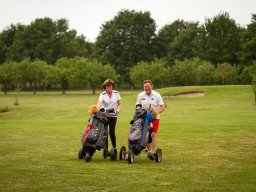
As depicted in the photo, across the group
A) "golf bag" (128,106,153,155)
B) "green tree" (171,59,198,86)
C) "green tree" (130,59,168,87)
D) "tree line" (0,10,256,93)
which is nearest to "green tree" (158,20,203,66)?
"tree line" (0,10,256,93)

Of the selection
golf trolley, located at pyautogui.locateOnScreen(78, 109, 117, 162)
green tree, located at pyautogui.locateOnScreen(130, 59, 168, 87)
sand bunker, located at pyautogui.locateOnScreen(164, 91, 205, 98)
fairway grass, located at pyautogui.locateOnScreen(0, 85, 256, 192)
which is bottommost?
sand bunker, located at pyautogui.locateOnScreen(164, 91, 205, 98)

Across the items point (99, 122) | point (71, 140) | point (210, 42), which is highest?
point (210, 42)

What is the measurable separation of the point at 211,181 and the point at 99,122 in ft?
13.4

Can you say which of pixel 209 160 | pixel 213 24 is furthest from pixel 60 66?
pixel 209 160

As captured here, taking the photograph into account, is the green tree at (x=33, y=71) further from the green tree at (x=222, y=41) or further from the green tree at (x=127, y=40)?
the green tree at (x=222, y=41)

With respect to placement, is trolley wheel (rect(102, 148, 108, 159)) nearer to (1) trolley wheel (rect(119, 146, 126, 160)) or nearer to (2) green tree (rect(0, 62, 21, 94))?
(1) trolley wheel (rect(119, 146, 126, 160))

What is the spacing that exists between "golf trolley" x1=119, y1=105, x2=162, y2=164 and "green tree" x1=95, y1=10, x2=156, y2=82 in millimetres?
99081

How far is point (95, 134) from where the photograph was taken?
12.4 meters

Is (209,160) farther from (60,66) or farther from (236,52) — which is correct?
(236,52)

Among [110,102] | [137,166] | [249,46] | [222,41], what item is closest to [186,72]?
[249,46]

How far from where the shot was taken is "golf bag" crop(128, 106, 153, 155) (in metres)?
12.1

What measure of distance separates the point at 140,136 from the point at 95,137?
1180mm

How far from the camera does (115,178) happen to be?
9836 mm

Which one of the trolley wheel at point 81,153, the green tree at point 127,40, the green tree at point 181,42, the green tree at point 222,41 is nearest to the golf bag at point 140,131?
the trolley wheel at point 81,153
